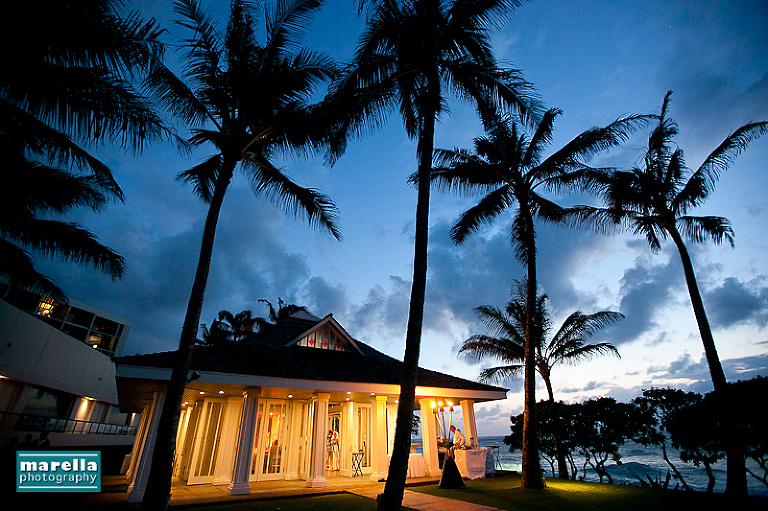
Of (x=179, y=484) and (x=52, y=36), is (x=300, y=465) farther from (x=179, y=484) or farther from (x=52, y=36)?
(x=52, y=36)

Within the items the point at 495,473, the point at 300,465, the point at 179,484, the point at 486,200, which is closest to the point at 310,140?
the point at 486,200

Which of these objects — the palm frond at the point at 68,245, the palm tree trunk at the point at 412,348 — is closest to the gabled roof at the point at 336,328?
the palm frond at the point at 68,245

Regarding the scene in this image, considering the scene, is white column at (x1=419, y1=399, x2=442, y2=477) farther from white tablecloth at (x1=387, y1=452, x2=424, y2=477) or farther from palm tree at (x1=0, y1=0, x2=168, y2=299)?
palm tree at (x1=0, y1=0, x2=168, y2=299)

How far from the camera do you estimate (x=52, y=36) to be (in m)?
5.67

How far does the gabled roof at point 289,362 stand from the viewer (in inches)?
397

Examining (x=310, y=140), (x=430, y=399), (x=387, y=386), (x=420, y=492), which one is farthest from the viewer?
(x=430, y=399)

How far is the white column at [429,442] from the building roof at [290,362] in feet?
4.15

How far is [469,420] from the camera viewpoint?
14227 millimetres

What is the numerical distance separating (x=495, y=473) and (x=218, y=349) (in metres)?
11.8

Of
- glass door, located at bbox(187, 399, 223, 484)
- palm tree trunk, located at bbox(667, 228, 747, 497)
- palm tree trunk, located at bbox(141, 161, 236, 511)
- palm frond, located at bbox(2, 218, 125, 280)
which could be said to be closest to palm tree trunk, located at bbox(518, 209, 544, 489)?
palm tree trunk, located at bbox(667, 228, 747, 497)

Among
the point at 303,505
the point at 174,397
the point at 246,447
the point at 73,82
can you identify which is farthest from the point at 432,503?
the point at 73,82

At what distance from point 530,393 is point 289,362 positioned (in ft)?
26.2

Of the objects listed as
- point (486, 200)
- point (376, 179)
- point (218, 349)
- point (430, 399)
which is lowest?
point (430, 399)

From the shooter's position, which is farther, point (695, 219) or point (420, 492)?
point (695, 219)
